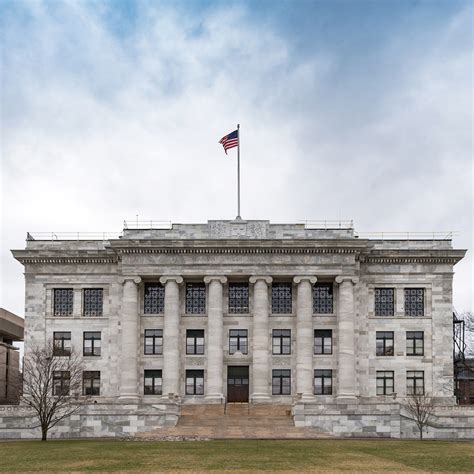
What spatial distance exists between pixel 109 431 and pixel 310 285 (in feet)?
70.2

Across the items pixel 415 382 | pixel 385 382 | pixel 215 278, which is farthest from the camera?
pixel 385 382

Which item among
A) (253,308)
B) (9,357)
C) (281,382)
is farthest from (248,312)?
(9,357)

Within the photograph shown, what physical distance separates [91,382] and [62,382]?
938 cm

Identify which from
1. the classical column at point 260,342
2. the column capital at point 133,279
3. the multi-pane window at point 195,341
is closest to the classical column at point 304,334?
the classical column at point 260,342

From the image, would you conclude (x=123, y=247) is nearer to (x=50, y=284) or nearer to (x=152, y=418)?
(x=50, y=284)

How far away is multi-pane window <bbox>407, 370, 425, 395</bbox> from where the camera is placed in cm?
6752

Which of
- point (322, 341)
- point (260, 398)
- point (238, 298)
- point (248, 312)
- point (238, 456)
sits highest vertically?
point (238, 298)

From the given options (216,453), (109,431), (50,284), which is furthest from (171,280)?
(216,453)

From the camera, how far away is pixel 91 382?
68.3 meters

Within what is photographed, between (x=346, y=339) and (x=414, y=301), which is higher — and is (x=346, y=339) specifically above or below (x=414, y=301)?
below

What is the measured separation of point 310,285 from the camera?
66.7m

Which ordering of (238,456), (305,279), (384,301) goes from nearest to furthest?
(238,456) → (305,279) → (384,301)

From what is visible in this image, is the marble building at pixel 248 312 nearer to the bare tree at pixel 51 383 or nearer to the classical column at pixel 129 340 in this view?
the classical column at pixel 129 340

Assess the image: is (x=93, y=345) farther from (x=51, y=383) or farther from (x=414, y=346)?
(x=414, y=346)
